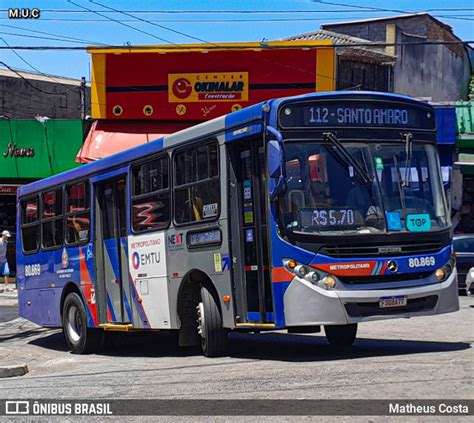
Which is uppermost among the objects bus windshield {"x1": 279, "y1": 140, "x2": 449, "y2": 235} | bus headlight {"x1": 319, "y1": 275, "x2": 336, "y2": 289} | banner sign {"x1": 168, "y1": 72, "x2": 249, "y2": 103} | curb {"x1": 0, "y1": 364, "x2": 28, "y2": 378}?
banner sign {"x1": 168, "y1": 72, "x2": 249, "y2": 103}

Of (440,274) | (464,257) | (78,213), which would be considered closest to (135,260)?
(78,213)

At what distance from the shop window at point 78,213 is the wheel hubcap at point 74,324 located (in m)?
1.18

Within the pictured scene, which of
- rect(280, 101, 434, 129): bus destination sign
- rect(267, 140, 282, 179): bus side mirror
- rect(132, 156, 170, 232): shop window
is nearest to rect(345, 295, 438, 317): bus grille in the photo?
rect(267, 140, 282, 179): bus side mirror

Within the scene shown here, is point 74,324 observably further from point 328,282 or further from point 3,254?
point 3,254

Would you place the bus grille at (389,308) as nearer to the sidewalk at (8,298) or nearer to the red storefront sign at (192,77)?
the sidewalk at (8,298)

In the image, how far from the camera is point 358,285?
10219 millimetres

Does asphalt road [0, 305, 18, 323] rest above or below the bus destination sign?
below

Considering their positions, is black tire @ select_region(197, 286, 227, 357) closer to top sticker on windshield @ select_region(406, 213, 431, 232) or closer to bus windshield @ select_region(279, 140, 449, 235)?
bus windshield @ select_region(279, 140, 449, 235)

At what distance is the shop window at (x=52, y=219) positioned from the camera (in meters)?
15.8

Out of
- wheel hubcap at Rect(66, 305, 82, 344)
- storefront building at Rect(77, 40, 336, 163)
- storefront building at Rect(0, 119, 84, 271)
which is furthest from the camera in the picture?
storefront building at Rect(0, 119, 84, 271)

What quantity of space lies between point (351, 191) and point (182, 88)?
1881 cm

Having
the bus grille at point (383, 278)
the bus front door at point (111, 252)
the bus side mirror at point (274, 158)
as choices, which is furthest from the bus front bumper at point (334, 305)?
the bus front door at point (111, 252)

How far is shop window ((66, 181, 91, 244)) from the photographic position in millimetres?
14812

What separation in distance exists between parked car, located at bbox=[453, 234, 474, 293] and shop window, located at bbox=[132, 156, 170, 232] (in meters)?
12.7
